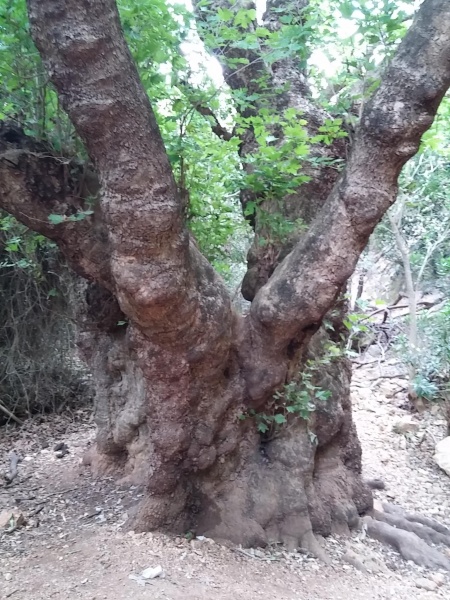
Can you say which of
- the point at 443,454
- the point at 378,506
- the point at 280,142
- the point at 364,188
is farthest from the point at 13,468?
the point at 443,454

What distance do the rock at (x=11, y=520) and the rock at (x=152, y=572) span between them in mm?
1252

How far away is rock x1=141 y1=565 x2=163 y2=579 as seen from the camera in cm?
296

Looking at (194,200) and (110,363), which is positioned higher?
Answer: (194,200)

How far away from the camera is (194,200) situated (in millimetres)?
3754

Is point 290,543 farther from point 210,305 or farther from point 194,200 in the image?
point 194,200

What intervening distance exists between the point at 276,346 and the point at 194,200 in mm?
1132

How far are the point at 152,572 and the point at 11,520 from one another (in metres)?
1.36

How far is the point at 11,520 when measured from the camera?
3811 mm

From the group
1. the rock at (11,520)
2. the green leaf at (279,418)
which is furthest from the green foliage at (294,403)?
the rock at (11,520)

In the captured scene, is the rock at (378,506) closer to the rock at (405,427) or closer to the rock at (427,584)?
the rock at (427,584)

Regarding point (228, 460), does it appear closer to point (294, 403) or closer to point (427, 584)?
point (294, 403)

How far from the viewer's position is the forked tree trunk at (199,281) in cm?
275

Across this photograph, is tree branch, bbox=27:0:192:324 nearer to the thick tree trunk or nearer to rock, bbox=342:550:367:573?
the thick tree trunk

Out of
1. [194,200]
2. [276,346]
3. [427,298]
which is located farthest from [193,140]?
[427,298]
